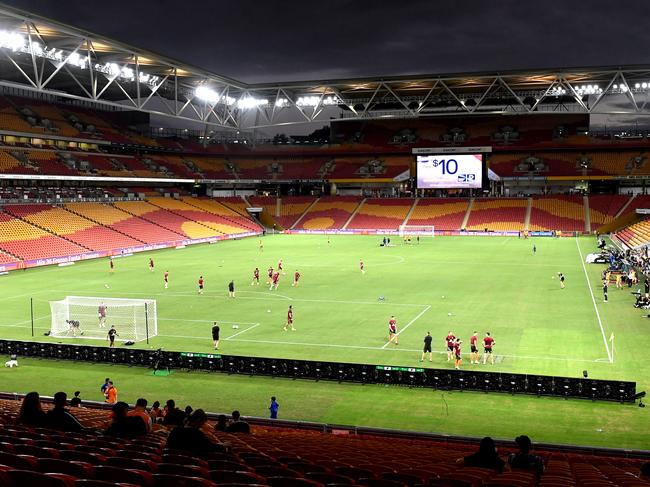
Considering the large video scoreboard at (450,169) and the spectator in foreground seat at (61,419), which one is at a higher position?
the large video scoreboard at (450,169)

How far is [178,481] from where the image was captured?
5.59m

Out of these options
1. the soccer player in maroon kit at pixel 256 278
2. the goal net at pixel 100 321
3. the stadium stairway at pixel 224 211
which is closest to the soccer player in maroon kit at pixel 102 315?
the goal net at pixel 100 321

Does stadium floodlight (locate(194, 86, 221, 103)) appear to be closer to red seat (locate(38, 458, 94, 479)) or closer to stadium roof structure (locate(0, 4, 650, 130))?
stadium roof structure (locate(0, 4, 650, 130))

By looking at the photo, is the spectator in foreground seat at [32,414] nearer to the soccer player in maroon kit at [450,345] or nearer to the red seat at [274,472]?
the red seat at [274,472]

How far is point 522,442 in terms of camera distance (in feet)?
30.3

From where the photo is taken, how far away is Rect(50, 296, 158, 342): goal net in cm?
→ 2891

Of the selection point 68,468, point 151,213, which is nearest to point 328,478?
point 68,468

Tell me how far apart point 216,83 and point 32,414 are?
220ft

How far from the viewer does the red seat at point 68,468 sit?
5.96 m

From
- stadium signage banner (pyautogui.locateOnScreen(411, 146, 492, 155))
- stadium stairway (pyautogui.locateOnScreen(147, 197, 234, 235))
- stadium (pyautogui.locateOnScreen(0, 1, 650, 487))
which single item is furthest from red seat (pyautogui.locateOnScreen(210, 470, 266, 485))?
stadium signage banner (pyautogui.locateOnScreen(411, 146, 492, 155))

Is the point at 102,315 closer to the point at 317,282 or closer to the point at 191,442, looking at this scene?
the point at 317,282

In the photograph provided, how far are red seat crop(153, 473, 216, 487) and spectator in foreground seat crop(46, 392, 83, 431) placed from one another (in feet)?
15.7

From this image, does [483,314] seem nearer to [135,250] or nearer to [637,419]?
[637,419]

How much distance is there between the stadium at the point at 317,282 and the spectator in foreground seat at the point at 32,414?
0.27ft
